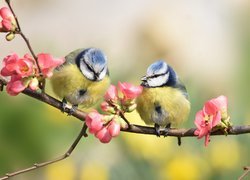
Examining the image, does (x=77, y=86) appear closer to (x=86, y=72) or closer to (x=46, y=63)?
(x=86, y=72)

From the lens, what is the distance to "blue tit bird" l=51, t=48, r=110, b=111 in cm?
205

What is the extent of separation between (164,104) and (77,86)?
246mm

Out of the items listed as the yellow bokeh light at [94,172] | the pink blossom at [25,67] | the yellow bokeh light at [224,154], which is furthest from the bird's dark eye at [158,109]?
the yellow bokeh light at [94,172]

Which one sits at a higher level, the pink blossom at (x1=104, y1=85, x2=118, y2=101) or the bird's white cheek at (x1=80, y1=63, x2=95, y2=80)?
the pink blossom at (x1=104, y1=85, x2=118, y2=101)

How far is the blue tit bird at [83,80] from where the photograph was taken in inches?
80.8

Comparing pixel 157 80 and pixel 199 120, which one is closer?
pixel 199 120

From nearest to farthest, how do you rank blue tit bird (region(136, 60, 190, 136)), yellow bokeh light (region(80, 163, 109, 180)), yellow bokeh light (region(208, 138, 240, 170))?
blue tit bird (region(136, 60, 190, 136))
yellow bokeh light (region(208, 138, 240, 170))
yellow bokeh light (region(80, 163, 109, 180))

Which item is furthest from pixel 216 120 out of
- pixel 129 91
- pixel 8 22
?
pixel 8 22

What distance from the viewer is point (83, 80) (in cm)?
218

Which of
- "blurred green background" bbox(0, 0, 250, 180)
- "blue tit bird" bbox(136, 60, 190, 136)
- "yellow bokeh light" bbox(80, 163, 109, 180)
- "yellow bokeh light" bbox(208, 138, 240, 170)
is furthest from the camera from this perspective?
"yellow bokeh light" bbox(80, 163, 109, 180)

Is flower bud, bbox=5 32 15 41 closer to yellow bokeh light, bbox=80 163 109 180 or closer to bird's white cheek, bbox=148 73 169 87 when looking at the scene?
bird's white cheek, bbox=148 73 169 87

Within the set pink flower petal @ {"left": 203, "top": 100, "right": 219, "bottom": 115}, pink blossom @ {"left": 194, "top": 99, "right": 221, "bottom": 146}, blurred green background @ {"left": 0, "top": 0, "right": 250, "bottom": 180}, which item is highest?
pink flower petal @ {"left": 203, "top": 100, "right": 219, "bottom": 115}

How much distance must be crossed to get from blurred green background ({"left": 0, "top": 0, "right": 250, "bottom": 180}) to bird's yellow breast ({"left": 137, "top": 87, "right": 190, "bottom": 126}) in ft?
4.30

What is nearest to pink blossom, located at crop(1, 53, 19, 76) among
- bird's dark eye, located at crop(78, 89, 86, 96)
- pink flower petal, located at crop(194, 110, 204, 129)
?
pink flower petal, located at crop(194, 110, 204, 129)
